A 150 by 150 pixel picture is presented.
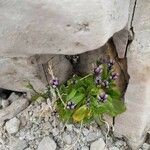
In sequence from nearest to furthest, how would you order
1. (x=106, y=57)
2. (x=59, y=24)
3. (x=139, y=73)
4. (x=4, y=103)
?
(x=59, y=24) → (x=139, y=73) → (x=106, y=57) → (x=4, y=103)

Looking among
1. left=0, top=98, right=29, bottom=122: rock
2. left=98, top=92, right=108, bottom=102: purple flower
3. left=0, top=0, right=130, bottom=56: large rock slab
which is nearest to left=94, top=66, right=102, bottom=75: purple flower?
left=98, top=92, right=108, bottom=102: purple flower

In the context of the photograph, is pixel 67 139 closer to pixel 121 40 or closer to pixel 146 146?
pixel 146 146

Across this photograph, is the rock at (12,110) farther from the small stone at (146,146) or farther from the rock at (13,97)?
the small stone at (146,146)

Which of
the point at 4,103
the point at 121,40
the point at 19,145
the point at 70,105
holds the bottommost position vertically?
the point at 19,145

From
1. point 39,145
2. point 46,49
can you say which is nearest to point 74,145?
point 39,145

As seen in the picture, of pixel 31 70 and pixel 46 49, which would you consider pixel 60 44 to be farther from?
pixel 31 70

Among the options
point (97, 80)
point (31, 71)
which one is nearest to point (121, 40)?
point (97, 80)

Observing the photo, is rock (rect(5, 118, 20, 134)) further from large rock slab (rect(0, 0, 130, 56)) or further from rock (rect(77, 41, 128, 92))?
large rock slab (rect(0, 0, 130, 56))
